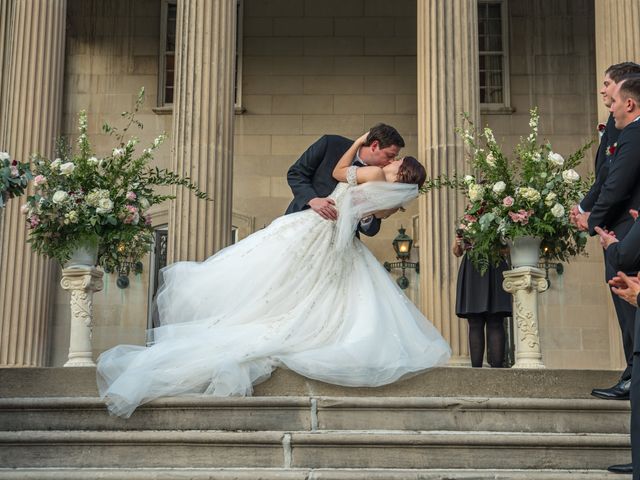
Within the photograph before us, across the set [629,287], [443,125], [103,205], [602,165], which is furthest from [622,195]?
[443,125]

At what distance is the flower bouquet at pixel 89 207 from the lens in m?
10.5

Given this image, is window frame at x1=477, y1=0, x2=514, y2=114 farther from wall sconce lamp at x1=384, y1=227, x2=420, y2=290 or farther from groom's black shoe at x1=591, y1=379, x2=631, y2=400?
groom's black shoe at x1=591, y1=379, x2=631, y2=400

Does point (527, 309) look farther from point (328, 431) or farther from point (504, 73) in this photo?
point (504, 73)

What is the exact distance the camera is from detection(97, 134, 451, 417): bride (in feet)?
26.9

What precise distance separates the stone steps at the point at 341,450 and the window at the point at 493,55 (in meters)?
13.6

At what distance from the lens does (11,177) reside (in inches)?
360

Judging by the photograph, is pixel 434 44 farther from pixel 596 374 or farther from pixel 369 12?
pixel 596 374

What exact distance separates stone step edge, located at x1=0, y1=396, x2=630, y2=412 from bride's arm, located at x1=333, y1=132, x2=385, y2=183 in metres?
2.30

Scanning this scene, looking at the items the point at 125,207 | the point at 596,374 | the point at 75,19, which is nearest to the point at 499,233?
the point at 596,374

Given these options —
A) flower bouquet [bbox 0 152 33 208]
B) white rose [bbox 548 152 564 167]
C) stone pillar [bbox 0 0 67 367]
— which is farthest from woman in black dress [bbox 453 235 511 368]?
stone pillar [bbox 0 0 67 367]

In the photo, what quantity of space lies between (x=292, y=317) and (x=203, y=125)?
6871 mm

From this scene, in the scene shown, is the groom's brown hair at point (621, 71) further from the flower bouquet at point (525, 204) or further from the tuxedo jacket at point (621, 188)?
the flower bouquet at point (525, 204)

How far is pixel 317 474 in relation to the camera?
22.4ft

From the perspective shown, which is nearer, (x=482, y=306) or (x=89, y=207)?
(x=89, y=207)
